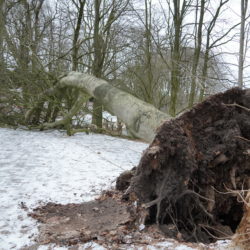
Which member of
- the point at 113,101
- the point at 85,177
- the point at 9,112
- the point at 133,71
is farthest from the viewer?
the point at 133,71

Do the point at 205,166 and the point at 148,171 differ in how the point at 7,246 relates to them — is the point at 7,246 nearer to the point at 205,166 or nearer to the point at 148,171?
the point at 148,171

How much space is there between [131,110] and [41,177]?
79.6 inches

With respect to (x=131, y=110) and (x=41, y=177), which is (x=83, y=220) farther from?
(x=41, y=177)

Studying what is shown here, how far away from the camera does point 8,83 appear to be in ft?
30.3

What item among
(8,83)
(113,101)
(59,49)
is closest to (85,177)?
(113,101)


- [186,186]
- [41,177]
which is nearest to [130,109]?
[186,186]

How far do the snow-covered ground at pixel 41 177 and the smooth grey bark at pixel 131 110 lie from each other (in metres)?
1.14

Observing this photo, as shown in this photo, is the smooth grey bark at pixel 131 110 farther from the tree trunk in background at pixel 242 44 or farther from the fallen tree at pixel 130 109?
the tree trunk in background at pixel 242 44

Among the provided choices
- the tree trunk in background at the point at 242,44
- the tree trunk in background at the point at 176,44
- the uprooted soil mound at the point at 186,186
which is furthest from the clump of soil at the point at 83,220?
the tree trunk in background at the point at 176,44

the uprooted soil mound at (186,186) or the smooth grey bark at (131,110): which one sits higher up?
the smooth grey bark at (131,110)

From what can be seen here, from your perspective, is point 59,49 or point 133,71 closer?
point 59,49

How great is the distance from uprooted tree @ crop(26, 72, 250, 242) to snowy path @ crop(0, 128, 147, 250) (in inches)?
49.1

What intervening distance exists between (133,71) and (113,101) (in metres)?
9.22

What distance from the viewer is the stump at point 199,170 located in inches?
97.7
